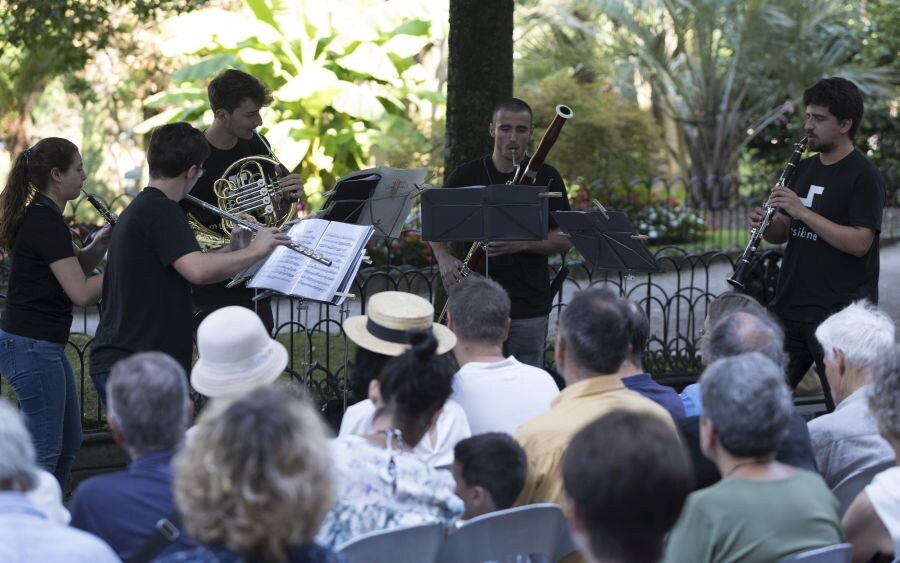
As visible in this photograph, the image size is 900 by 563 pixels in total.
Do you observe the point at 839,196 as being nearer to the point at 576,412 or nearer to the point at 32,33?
the point at 576,412

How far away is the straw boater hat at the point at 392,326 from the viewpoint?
→ 3889 mm

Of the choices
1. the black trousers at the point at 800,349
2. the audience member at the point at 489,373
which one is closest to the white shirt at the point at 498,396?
the audience member at the point at 489,373

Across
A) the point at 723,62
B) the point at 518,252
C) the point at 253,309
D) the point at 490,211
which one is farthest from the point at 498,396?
the point at 723,62

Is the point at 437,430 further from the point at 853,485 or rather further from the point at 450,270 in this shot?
the point at 450,270

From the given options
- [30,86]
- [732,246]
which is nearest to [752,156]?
[732,246]

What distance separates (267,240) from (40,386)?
110 centimetres

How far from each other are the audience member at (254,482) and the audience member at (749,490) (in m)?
0.98

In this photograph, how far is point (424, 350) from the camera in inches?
128

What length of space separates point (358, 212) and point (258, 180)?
19.5 inches

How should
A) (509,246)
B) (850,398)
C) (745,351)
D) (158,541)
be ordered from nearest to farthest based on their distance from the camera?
(158,541)
(745,351)
(850,398)
(509,246)

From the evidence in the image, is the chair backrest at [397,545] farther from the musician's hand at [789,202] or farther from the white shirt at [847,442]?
the musician's hand at [789,202]

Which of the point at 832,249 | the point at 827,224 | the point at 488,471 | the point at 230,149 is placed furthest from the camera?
the point at 230,149

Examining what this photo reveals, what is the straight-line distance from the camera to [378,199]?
5.55m

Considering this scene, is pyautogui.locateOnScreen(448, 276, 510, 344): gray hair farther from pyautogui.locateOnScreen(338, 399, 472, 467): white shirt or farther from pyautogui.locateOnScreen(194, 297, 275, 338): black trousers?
pyautogui.locateOnScreen(194, 297, 275, 338): black trousers
